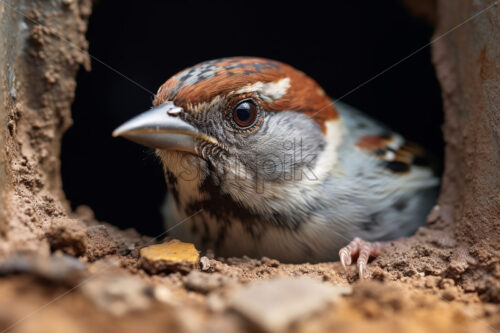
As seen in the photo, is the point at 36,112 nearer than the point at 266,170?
No

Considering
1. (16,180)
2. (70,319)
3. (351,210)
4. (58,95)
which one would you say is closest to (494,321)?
(351,210)

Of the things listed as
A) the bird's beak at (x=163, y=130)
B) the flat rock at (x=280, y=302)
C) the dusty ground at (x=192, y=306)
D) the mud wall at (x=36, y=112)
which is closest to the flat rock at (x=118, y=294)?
the dusty ground at (x=192, y=306)

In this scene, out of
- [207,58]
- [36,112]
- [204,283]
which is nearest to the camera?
[204,283]

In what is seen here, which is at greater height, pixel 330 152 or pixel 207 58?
pixel 207 58

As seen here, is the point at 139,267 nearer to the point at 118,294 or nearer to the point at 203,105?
the point at 118,294

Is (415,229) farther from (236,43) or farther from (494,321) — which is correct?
(236,43)

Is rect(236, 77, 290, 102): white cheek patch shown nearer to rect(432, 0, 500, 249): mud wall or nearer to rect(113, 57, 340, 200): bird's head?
rect(113, 57, 340, 200): bird's head

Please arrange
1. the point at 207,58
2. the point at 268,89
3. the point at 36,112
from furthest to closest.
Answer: the point at 207,58 → the point at 36,112 → the point at 268,89

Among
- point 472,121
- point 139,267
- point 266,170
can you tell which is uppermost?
point 472,121

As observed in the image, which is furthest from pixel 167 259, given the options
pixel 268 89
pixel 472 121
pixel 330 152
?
pixel 472 121
